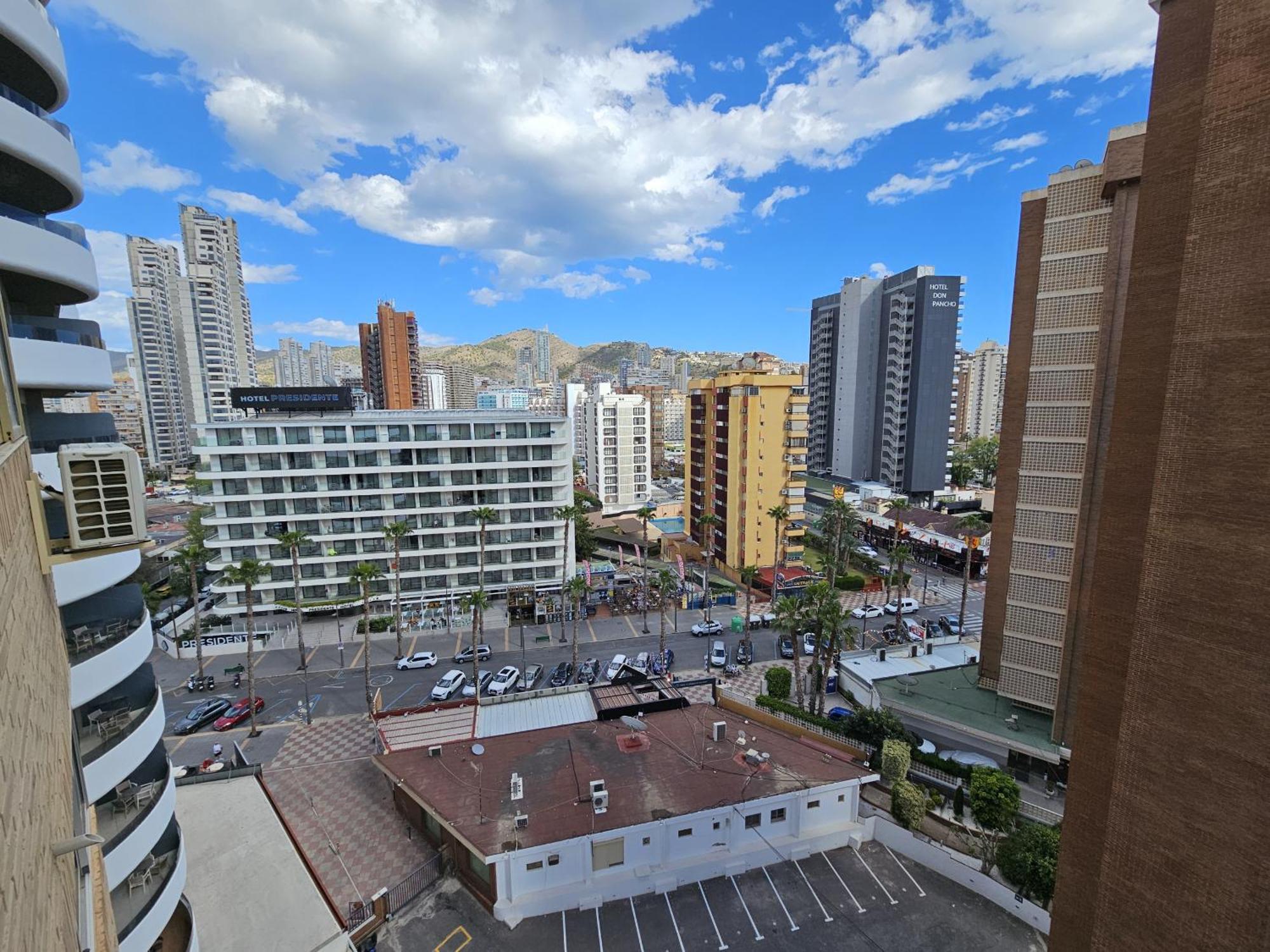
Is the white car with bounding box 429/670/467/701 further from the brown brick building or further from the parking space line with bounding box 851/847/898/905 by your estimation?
the brown brick building

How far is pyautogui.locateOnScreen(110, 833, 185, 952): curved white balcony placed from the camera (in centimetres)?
1299

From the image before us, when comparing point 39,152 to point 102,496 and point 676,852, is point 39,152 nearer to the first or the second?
point 102,496

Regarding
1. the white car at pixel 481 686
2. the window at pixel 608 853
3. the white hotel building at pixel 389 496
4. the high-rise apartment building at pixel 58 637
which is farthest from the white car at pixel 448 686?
the high-rise apartment building at pixel 58 637

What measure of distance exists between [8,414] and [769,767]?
2718cm

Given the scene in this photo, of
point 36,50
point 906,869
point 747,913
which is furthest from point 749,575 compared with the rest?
point 36,50

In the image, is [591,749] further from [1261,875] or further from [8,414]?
[8,414]

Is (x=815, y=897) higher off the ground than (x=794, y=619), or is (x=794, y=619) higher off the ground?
(x=794, y=619)

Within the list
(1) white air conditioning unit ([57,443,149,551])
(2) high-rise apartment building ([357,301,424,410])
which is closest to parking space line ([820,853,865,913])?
(1) white air conditioning unit ([57,443,149,551])

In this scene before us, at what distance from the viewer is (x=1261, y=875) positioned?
9.45 m

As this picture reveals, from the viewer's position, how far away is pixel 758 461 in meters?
60.2

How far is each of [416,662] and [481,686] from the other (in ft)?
25.2

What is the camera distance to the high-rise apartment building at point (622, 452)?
3622 inches

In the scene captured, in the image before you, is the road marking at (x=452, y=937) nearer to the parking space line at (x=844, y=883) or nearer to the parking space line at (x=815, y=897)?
the parking space line at (x=815, y=897)

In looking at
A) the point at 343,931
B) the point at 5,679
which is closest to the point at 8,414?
the point at 5,679
